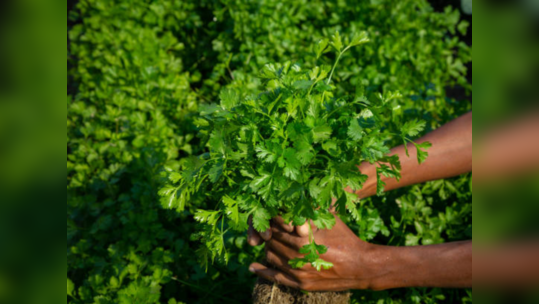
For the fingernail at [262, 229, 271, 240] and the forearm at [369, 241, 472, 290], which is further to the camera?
the forearm at [369, 241, 472, 290]

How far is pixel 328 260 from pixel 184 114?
1.56 meters

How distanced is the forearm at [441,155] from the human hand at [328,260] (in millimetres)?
310

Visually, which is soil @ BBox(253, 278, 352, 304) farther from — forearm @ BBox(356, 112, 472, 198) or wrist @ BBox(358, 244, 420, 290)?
forearm @ BBox(356, 112, 472, 198)

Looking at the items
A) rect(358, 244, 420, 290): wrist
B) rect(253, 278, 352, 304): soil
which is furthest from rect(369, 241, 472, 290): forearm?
rect(253, 278, 352, 304): soil

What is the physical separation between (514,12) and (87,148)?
7.64ft

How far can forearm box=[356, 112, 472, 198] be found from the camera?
73.5 inches

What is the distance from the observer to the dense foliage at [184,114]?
6.56ft

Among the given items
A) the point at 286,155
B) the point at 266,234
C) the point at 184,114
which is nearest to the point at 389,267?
the point at 266,234

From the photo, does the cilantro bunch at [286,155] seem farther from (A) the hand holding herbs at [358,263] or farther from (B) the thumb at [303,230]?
(A) the hand holding herbs at [358,263]

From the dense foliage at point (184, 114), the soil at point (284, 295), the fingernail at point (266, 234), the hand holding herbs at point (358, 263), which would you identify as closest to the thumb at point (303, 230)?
the hand holding herbs at point (358, 263)

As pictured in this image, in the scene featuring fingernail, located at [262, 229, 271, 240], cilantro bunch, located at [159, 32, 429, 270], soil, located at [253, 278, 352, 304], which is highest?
cilantro bunch, located at [159, 32, 429, 270]

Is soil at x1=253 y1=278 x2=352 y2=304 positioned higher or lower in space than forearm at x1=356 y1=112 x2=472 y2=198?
lower

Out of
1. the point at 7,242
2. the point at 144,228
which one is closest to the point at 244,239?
the point at 144,228

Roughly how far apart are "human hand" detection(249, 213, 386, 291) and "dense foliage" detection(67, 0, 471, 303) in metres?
0.25
